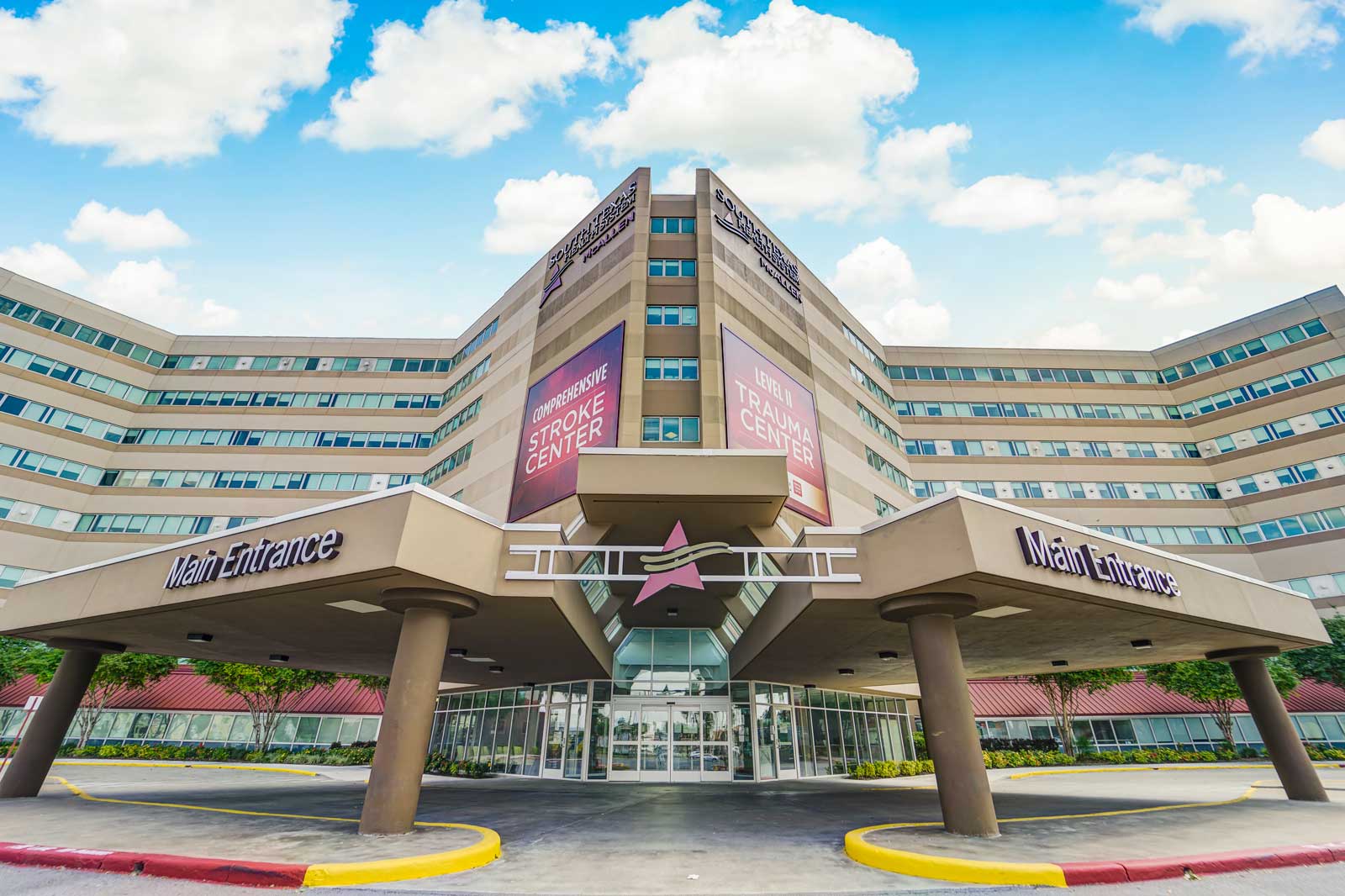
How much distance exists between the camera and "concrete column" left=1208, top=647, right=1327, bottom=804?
16.0 meters

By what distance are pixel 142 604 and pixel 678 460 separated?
12.9 m

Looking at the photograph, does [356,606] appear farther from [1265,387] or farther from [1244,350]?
[1244,350]

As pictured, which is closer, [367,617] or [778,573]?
[367,617]

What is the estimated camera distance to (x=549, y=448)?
2434 centimetres

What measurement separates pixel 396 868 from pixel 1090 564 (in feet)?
44.6

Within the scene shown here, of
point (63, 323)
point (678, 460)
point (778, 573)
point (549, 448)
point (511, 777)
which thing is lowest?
point (511, 777)

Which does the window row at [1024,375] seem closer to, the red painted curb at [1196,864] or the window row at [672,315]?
the window row at [672,315]

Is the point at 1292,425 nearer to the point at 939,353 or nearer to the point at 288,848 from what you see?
the point at 939,353

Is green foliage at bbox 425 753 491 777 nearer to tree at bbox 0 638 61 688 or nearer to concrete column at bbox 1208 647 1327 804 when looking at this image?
tree at bbox 0 638 61 688

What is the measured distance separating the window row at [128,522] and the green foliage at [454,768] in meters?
23.9

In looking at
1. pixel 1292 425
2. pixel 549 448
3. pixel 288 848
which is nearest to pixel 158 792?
pixel 288 848

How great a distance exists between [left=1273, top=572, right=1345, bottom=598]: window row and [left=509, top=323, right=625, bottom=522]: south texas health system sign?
155ft

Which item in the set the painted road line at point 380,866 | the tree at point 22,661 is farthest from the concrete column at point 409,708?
the tree at point 22,661

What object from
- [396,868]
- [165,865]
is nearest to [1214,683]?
[396,868]
